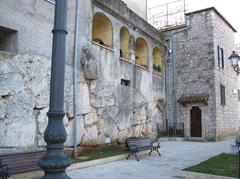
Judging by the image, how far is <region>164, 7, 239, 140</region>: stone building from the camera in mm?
16125

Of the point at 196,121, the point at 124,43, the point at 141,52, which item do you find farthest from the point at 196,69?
the point at 124,43

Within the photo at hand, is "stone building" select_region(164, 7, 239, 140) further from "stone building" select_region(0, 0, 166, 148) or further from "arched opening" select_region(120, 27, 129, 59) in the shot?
"arched opening" select_region(120, 27, 129, 59)

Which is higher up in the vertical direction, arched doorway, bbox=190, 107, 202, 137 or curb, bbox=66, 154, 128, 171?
arched doorway, bbox=190, 107, 202, 137

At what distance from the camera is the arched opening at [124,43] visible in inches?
556

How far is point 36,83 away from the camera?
8.62 metres

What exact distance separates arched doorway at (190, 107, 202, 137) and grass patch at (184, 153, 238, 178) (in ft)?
24.2

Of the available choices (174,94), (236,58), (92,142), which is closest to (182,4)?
(174,94)

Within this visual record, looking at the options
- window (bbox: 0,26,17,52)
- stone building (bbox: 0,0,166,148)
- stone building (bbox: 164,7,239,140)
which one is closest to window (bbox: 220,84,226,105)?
stone building (bbox: 164,7,239,140)

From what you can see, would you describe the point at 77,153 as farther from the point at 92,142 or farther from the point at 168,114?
the point at 168,114

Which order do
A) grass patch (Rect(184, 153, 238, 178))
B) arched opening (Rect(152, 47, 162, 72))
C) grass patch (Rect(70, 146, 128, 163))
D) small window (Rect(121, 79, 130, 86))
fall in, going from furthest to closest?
1. arched opening (Rect(152, 47, 162, 72))
2. small window (Rect(121, 79, 130, 86))
3. grass patch (Rect(70, 146, 128, 163))
4. grass patch (Rect(184, 153, 238, 178))

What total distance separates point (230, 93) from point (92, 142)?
38.5 feet

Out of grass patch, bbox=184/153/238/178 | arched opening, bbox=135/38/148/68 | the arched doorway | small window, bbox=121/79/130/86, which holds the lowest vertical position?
grass patch, bbox=184/153/238/178

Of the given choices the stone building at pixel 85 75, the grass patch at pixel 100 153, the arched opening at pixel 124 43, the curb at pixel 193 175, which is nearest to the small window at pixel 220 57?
the stone building at pixel 85 75

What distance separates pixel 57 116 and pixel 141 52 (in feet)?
44.6
